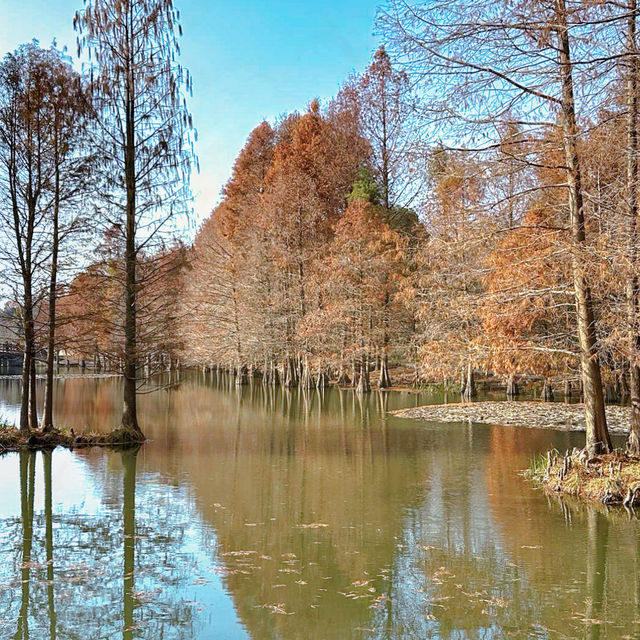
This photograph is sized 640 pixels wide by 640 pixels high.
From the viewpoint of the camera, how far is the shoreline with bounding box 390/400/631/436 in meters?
16.2

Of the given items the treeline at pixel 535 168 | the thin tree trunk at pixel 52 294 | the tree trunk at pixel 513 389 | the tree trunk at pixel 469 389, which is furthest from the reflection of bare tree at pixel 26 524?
the tree trunk at pixel 513 389

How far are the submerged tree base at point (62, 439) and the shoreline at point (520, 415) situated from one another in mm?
8433

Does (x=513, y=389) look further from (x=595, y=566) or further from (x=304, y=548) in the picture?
(x=304, y=548)

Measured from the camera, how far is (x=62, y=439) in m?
13.4

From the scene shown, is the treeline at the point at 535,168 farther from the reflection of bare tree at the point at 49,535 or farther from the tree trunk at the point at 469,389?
the tree trunk at the point at 469,389

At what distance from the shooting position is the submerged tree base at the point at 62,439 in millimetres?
12945

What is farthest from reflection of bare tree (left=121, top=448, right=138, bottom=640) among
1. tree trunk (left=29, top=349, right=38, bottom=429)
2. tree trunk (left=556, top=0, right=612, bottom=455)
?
tree trunk (left=556, top=0, right=612, bottom=455)

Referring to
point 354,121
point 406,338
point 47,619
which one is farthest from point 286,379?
point 47,619

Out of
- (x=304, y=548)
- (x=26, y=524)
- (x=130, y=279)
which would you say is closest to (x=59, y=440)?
(x=130, y=279)

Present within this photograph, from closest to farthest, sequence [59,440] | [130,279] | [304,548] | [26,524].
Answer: [304,548]
[26,524]
[59,440]
[130,279]

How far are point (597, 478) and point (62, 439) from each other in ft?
34.6

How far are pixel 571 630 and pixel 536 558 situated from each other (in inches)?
66.8

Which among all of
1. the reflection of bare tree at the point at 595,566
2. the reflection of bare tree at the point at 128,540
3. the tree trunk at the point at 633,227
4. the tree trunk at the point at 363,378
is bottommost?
the reflection of bare tree at the point at 595,566

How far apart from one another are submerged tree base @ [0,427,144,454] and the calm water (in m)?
0.79
